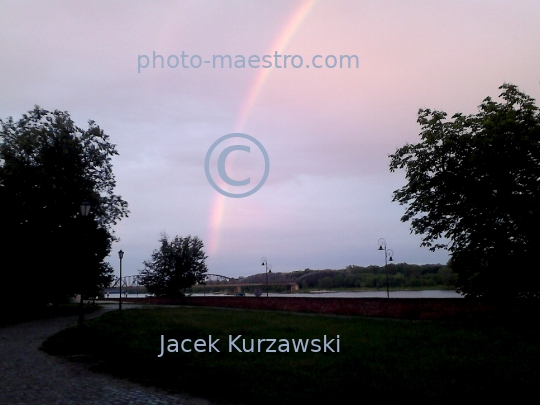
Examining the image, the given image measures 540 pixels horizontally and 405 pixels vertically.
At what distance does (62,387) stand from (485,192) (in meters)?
17.4

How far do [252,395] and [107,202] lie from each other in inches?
1292

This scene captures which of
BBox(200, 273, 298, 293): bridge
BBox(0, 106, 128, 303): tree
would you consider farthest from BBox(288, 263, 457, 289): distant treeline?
BBox(0, 106, 128, 303): tree

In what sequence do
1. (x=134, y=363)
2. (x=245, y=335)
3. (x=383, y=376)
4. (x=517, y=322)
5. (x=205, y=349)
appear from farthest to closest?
(x=517, y=322), (x=245, y=335), (x=205, y=349), (x=134, y=363), (x=383, y=376)

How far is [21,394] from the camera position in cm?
859

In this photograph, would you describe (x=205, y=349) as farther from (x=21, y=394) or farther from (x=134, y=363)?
(x=21, y=394)

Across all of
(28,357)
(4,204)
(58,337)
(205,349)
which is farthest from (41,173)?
(205,349)

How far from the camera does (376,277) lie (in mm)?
52188

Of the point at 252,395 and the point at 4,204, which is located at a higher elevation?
the point at 4,204

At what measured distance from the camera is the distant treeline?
142ft

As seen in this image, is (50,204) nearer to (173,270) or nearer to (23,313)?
(23,313)

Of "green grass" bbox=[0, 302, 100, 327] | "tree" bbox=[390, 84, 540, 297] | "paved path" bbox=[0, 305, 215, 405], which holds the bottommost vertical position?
"paved path" bbox=[0, 305, 215, 405]

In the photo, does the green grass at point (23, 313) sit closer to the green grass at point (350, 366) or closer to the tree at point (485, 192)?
the green grass at point (350, 366)

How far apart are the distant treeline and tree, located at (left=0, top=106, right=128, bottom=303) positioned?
25203 mm

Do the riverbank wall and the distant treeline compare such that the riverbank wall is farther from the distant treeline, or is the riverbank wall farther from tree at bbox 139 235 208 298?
tree at bbox 139 235 208 298
